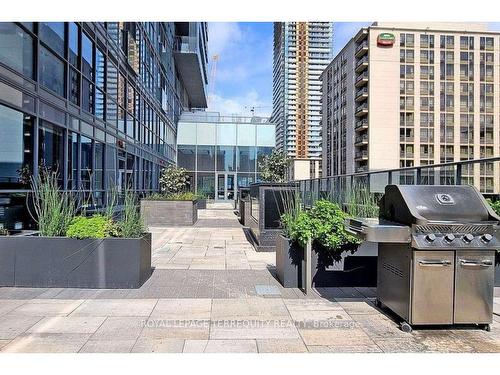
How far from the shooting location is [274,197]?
1060 cm

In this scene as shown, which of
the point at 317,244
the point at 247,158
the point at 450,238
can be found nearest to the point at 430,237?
the point at 450,238

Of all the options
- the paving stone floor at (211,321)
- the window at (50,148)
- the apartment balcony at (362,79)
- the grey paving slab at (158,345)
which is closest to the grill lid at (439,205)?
the paving stone floor at (211,321)

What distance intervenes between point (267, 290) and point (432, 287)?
2.55 metres

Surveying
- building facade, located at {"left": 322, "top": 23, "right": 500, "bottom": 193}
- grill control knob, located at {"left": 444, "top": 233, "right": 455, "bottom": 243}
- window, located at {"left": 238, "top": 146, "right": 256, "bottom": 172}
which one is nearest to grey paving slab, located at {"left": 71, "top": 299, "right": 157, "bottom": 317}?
grill control knob, located at {"left": 444, "top": 233, "right": 455, "bottom": 243}

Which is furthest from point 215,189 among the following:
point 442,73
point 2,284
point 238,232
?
point 442,73

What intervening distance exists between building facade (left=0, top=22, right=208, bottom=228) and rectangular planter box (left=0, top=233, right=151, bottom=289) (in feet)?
8.01

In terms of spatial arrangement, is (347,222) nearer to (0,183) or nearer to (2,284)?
(2,284)

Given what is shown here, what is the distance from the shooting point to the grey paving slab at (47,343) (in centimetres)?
384

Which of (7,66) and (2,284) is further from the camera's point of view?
(7,66)

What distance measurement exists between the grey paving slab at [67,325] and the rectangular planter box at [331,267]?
2.90 meters

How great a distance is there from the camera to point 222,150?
112 feet

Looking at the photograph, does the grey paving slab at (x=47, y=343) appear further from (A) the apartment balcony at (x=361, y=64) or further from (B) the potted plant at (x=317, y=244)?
(A) the apartment balcony at (x=361, y=64)

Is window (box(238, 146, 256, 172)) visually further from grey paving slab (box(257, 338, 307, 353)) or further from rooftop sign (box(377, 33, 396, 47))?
rooftop sign (box(377, 33, 396, 47))

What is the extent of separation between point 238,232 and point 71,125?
657 centimetres
